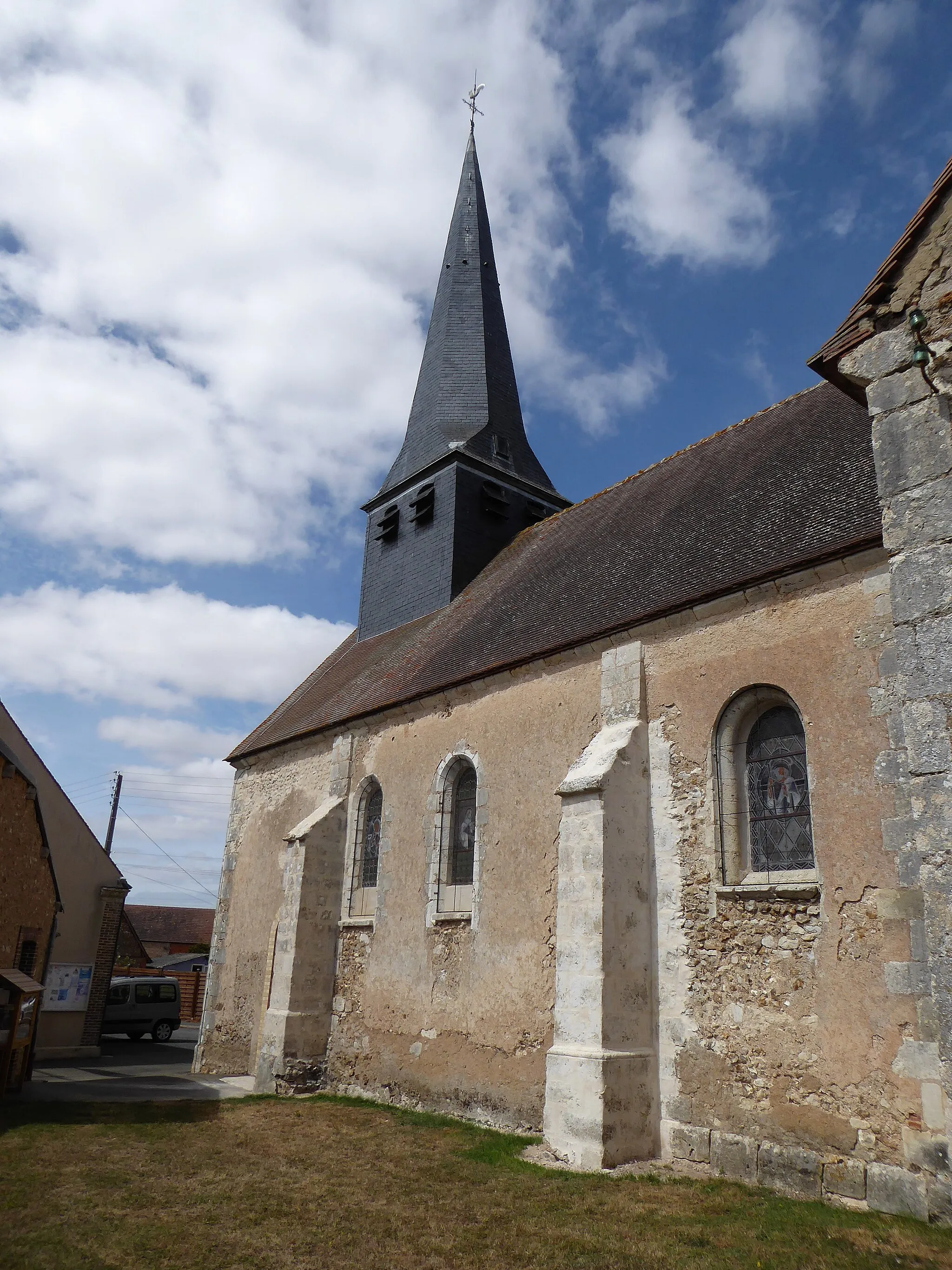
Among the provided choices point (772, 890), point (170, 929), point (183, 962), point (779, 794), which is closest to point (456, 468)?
point (779, 794)

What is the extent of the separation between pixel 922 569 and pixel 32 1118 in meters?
9.15

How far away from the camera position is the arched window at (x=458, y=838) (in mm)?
10203

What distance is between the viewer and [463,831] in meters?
10.5

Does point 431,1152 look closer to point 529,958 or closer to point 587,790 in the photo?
point 529,958

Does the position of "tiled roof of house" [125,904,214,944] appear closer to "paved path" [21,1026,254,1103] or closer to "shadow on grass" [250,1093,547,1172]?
"paved path" [21,1026,254,1103]

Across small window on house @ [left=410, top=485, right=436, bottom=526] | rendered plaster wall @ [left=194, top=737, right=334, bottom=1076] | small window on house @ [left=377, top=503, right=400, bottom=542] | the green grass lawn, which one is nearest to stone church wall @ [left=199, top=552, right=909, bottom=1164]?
the green grass lawn

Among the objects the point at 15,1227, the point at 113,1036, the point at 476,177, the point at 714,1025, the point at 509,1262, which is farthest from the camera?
the point at 113,1036

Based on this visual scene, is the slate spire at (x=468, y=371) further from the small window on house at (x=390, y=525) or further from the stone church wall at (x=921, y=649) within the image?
the stone church wall at (x=921, y=649)

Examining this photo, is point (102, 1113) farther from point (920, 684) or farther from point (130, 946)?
point (130, 946)

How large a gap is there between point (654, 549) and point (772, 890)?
4328 mm

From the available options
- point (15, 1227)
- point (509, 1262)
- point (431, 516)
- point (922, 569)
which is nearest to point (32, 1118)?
point (15, 1227)

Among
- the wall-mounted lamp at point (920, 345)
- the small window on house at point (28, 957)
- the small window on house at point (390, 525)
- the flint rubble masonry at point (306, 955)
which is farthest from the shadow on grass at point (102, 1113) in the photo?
the small window on house at point (390, 525)

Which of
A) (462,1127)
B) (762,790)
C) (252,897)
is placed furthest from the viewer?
Result: (252,897)

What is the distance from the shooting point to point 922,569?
20.1 feet
